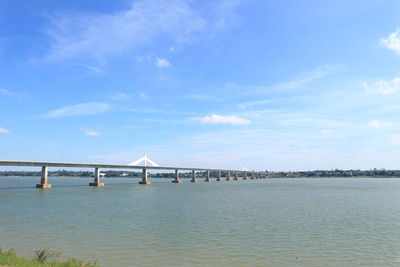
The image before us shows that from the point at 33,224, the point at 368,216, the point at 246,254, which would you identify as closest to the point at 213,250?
the point at 246,254

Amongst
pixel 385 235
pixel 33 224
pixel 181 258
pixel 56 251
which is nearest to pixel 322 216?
pixel 385 235

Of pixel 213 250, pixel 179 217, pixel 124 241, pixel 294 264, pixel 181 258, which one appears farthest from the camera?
pixel 179 217

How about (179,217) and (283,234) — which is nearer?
(283,234)

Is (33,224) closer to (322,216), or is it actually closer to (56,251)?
(56,251)

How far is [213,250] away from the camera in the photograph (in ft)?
71.7

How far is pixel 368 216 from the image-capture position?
4050cm

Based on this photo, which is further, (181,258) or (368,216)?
(368,216)

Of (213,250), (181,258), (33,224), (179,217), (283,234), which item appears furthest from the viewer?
(179,217)

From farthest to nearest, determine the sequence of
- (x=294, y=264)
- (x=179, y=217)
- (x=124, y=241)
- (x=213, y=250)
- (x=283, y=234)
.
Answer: (x=179, y=217)
(x=283, y=234)
(x=124, y=241)
(x=213, y=250)
(x=294, y=264)

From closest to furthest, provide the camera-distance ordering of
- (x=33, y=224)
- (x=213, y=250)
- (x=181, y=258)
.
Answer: (x=181, y=258) < (x=213, y=250) < (x=33, y=224)

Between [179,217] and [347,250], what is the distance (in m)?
21.4

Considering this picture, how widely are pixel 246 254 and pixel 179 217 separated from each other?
18.9 m

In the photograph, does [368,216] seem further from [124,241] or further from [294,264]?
[124,241]

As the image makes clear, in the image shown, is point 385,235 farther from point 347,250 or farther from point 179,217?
point 179,217
